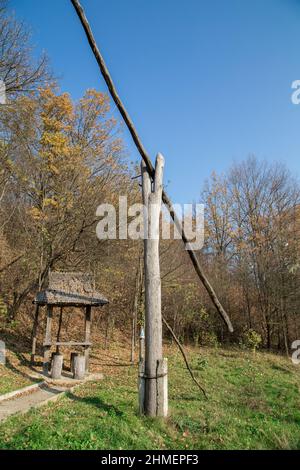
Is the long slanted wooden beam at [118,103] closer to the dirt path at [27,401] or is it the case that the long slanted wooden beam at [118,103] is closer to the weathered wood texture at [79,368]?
the dirt path at [27,401]

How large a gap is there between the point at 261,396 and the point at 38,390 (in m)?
6.12

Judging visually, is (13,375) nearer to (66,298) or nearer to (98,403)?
(66,298)

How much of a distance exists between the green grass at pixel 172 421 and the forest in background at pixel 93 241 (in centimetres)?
Result: 616

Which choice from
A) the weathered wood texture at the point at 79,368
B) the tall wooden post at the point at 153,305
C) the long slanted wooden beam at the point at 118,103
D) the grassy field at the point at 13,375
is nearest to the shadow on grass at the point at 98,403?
the tall wooden post at the point at 153,305

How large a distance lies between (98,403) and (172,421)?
2036mm

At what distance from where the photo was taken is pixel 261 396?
8.45 m

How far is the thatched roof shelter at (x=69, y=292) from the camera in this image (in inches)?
434

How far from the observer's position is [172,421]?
5.19 m

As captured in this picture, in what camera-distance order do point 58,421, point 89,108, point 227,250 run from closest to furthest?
point 58,421 → point 89,108 → point 227,250

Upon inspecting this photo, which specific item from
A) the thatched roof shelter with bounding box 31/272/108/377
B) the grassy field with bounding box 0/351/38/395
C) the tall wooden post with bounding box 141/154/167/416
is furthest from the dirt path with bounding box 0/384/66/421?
the tall wooden post with bounding box 141/154/167/416

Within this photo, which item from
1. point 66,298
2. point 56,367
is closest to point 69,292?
point 66,298

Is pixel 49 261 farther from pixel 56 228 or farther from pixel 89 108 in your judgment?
pixel 89 108

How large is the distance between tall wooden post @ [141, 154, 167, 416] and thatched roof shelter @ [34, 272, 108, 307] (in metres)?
6.00

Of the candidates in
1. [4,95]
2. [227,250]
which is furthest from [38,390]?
[227,250]
